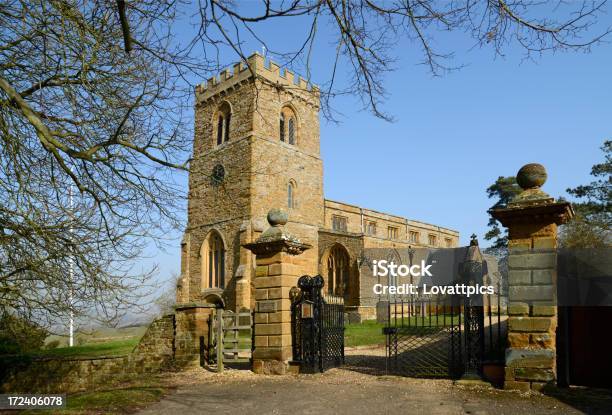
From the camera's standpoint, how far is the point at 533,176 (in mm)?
8195

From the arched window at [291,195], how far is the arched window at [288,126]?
274 cm

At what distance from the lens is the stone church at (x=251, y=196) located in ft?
93.2

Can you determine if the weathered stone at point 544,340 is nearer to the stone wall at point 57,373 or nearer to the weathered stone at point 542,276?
the weathered stone at point 542,276

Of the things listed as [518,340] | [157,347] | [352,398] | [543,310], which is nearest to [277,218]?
[352,398]

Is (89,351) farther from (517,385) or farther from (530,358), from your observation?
(530,358)

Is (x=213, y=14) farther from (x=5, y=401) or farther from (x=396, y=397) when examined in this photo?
(x=5, y=401)

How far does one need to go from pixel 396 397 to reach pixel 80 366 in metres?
10.7

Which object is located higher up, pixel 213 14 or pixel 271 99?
pixel 271 99

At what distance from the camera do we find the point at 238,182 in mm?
28688

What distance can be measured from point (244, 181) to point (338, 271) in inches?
352

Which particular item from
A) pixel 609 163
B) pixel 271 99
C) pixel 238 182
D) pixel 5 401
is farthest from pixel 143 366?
pixel 609 163

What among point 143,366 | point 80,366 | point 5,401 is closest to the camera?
point 5,401

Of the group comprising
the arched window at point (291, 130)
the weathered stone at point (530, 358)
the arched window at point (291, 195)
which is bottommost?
the weathered stone at point (530, 358)

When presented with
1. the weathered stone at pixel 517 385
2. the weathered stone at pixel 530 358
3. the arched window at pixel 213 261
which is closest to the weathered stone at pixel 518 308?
the weathered stone at pixel 530 358
